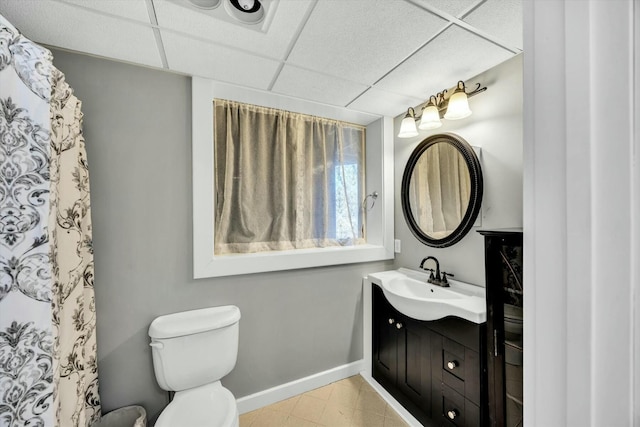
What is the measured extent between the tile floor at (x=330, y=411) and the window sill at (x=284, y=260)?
98 centimetres

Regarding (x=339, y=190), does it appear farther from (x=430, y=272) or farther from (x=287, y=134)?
(x=430, y=272)

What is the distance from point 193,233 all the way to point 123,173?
515 millimetres

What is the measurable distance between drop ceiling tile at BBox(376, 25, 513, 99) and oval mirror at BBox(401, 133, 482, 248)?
355 millimetres

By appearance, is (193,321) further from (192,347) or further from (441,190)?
(441,190)

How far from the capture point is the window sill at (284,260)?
5.41 feet

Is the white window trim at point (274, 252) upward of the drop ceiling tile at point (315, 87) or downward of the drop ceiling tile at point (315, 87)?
downward

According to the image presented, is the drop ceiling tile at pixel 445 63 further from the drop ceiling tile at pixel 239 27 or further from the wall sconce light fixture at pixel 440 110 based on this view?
the drop ceiling tile at pixel 239 27

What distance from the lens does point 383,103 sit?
196cm

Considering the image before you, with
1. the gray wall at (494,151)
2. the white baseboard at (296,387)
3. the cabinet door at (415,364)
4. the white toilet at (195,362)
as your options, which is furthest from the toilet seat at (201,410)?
the gray wall at (494,151)

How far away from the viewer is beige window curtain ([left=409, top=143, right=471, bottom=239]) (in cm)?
169

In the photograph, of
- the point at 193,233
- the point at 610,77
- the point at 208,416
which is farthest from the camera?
the point at 193,233

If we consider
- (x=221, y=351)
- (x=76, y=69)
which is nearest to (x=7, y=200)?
(x=76, y=69)

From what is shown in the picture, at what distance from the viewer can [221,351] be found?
151 centimetres

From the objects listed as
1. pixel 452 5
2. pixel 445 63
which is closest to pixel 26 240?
pixel 452 5
